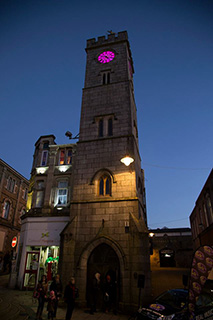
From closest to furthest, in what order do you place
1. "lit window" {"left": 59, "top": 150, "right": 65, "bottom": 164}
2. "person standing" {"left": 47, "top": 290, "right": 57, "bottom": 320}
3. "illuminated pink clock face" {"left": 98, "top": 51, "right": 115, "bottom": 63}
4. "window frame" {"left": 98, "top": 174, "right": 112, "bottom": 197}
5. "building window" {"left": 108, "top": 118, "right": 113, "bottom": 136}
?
1. "person standing" {"left": 47, "top": 290, "right": 57, "bottom": 320}
2. "window frame" {"left": 98, "top": 174, "right": 112, "bottom": 197}
3. "building window" {"left": 108, "top": 118, "right": 113, "bottom": 136}
4. "illuminated pink clock face" {"left": 98, "top": 51, "right": 115, "bottom": 63}
5. "lit window" {"left": 59, "top": 150, "right": 65, "bottom": 164}

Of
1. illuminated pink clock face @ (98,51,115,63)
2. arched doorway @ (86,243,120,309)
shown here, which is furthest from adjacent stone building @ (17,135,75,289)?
illuminated pink clock face @ (98,51,115,63)

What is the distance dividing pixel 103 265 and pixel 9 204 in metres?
22.9

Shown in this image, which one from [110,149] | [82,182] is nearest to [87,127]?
[110,149]

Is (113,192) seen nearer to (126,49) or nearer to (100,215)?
(100,215)

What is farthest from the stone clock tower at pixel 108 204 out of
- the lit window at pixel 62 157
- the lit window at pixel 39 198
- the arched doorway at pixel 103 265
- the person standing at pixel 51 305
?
the lit window at pixel 39 198

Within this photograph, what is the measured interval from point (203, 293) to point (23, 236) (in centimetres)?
1408

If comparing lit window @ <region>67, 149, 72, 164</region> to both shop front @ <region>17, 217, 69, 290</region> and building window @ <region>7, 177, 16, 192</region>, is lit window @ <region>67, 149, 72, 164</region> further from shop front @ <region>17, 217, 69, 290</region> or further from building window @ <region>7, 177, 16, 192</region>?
building window @ <region>7, 177, 16, 192</region>

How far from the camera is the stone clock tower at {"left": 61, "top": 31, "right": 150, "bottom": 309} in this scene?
1063cm

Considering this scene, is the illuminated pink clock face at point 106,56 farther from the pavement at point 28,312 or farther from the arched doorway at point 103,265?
the pavement at point 28,312

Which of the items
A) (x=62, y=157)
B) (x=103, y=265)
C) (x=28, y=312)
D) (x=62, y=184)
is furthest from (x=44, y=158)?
(x=28, y=312)

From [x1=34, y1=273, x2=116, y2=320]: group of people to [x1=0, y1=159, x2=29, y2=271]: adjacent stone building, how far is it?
61.6ft

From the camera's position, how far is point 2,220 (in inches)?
1064

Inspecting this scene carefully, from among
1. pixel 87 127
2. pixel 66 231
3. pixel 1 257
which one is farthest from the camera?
pixel 1 257

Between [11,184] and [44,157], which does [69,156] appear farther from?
[11,184]
